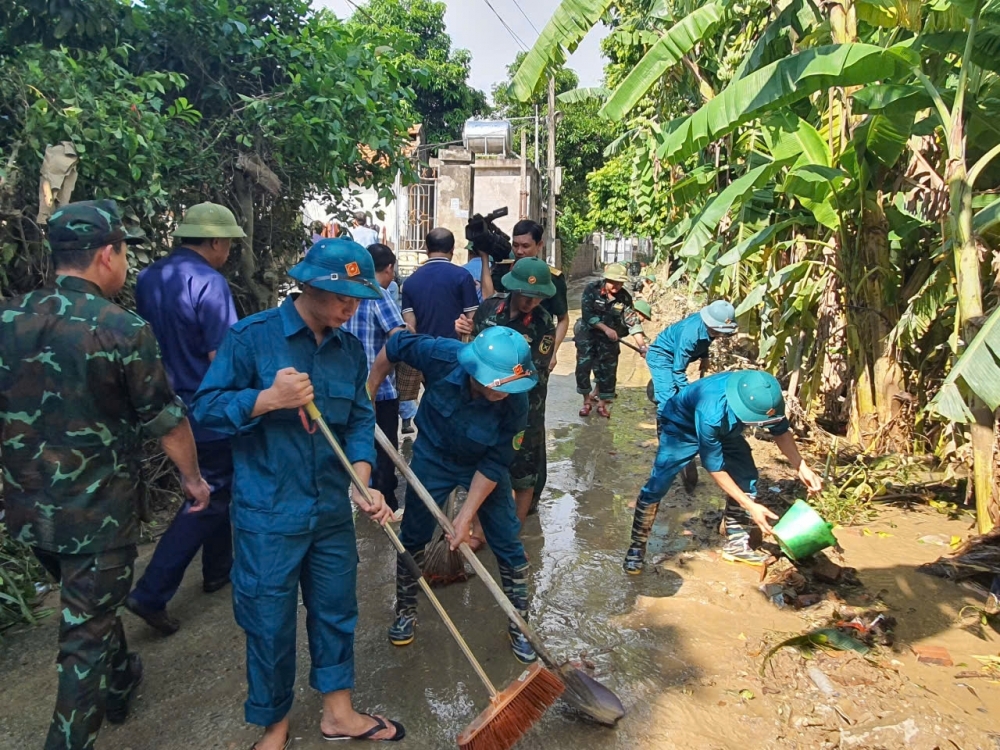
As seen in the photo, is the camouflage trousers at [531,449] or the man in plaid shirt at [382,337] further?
the man in plaid shirt at [382,337]

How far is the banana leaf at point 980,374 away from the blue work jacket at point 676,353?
1.54 m

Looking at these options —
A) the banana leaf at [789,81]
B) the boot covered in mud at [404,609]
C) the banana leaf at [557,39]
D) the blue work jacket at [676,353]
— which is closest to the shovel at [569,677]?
the boot covered in mud at [404,609]

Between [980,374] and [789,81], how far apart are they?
83.7 inches

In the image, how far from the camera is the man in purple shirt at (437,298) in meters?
4.85

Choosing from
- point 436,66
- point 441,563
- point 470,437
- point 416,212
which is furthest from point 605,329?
point 436,66

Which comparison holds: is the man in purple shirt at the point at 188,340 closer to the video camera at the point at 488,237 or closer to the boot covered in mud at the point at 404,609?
the boot covered in mud at the point at 404,609

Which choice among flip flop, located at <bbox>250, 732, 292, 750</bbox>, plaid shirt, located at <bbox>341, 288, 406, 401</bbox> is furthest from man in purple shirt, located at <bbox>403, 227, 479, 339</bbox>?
flip flop, located at <bbox>250, 732, 292, 750</bbox>

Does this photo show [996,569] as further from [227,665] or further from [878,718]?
[227,665]

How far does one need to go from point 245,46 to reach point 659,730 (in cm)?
484

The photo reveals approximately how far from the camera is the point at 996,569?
12.8ft

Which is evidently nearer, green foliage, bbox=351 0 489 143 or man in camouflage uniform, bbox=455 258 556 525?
man in camouflage uniform, bbox=455 258 556 525

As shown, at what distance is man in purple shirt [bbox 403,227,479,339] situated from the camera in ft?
15.9

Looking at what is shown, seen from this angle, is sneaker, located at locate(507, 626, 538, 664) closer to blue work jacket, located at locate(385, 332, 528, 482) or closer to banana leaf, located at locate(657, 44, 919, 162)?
blue work jacket, located at locate(385, 332, 528, 482)

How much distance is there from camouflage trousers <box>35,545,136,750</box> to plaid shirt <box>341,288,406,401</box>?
2.36 metres
